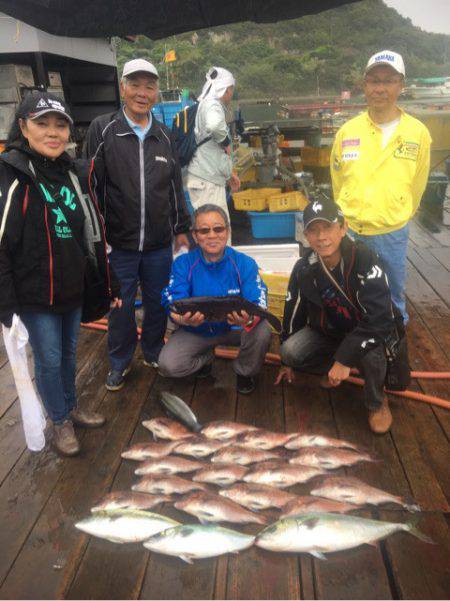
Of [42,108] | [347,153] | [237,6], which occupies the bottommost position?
[347,153]

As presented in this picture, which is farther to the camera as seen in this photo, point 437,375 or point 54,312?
point 437,375

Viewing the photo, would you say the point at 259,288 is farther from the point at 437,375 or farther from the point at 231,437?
the point at 437,375

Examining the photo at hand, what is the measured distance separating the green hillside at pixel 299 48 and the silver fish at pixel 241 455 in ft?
9.66

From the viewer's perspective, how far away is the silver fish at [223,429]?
272 centimetres

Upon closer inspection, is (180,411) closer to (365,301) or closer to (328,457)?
(328,457)

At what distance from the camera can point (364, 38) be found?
38.6ft

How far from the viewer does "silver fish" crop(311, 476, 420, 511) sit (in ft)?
7.09

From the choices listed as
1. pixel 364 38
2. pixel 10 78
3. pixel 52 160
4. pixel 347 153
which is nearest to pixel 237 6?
pixel 347 153

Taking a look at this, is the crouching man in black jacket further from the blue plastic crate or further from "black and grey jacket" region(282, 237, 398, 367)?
the blue plastic crate

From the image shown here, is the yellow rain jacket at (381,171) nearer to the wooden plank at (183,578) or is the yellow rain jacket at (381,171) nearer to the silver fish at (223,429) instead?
the silver fish at (223,429)

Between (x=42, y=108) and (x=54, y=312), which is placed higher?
(x=42, y=108)

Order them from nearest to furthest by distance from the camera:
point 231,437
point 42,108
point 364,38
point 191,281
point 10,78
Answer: point 42,108 < point 231,437 < point 191,281 < point 10,78 < point 364,38

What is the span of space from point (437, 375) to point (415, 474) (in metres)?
1.14

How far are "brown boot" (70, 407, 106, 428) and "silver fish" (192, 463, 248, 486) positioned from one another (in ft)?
2.75
